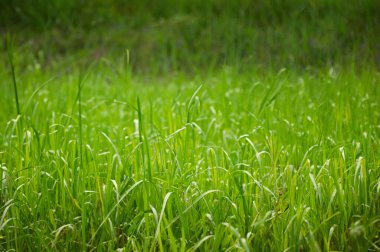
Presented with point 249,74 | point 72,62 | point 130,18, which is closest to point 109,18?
point 130,18

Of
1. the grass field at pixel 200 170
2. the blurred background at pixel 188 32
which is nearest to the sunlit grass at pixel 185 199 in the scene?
the grass field at pixel 200 170

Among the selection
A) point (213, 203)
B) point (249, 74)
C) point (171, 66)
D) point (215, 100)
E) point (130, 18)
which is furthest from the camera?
point (130, 18)

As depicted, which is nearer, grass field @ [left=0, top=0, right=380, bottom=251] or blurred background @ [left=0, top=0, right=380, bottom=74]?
grass field @ [left=0, top=0, right=380, bottom=251]

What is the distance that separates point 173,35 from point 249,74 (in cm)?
184

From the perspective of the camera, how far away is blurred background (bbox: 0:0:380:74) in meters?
4.76

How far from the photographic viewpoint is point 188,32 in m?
5.78

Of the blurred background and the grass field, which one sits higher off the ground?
the blurred background

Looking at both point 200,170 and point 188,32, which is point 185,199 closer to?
point 200,170

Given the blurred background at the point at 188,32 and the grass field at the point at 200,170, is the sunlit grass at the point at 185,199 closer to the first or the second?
the grass field at the point at 200,170

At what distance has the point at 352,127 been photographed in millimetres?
2631

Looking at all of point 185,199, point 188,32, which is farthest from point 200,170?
point 188,32

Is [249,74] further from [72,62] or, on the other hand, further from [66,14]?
[66,14]

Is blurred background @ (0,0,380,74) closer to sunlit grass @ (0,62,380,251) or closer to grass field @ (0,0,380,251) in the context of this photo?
grass field @ (0,0,380,251)

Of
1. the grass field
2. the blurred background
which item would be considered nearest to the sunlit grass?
the grass field
